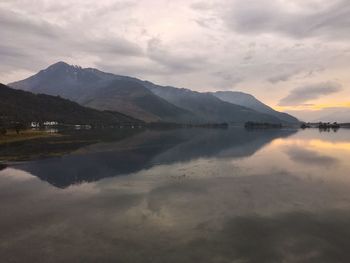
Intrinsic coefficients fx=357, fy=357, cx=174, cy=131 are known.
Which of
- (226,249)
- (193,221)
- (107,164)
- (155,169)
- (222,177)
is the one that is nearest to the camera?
(226,249)

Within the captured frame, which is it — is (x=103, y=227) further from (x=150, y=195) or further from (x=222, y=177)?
(x=222, y=177)

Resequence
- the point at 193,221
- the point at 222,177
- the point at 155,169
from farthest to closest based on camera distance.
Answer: the point at 155,169
the point at 222,177
the point at 193,221

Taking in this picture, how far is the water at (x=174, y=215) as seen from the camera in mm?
28125

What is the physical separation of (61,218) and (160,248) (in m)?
13.8

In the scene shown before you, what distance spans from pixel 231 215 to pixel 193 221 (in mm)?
4713

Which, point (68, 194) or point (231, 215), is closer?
point (231, 215)

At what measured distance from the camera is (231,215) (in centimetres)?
3816

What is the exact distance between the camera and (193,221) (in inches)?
1416

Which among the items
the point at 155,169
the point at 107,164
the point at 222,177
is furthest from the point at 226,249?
the point at 107,164

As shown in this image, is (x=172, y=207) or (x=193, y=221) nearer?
(x=193, y=221)

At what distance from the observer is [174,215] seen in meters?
38.2

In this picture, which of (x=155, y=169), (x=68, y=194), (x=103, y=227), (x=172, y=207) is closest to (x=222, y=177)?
(x=155, y=169)

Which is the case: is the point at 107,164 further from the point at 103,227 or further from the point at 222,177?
the point at 103,227

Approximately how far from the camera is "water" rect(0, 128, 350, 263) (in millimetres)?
28125
